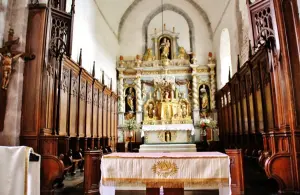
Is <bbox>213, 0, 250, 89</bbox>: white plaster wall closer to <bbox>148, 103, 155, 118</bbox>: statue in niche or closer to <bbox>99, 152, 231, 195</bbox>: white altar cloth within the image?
<bbox>148, 103, 155, 118</bbox>: statue in niche

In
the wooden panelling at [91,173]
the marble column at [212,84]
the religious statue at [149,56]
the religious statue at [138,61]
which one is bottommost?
Answer: the wooden panelling at [91,173]

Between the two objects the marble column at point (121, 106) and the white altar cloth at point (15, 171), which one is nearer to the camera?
the white altar cloth at point (15, 171)

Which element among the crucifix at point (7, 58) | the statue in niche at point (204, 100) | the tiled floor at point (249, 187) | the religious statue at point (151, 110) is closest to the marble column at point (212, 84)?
the statue in niche at point (204, 100)

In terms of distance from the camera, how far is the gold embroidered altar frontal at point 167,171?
406cm

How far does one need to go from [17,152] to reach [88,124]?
595 centimetres

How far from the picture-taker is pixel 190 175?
409 centimetres

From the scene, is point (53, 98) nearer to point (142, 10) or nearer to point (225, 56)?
point (225, 56)

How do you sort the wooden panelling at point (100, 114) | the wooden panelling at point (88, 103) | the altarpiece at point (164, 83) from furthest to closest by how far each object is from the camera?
the altarpiece at point (164, 83) → the wooden panelling at point (100, 114) → the wooden panelling at point (88, 103)

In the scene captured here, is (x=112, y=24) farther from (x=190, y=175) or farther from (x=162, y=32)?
(x=190, y=175)

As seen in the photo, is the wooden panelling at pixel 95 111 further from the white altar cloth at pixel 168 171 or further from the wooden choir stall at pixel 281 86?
the wooden choir stall at pixel 281 86

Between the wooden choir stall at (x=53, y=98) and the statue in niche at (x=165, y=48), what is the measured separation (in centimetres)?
718

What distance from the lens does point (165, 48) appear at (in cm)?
1557

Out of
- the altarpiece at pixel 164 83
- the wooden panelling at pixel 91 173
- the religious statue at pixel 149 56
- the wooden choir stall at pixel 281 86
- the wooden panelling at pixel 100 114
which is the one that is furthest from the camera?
the religious statue at pixel 149 56

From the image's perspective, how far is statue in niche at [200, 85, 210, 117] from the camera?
14641 millimetres
